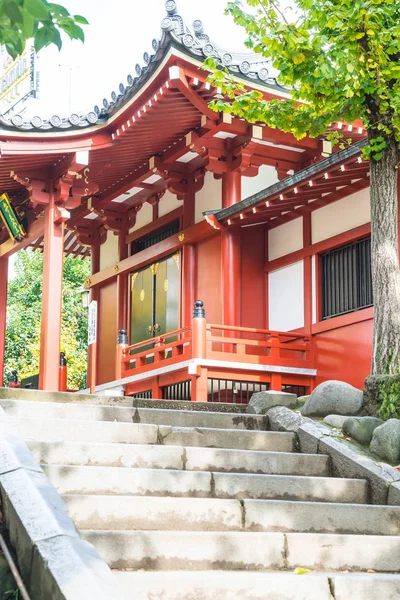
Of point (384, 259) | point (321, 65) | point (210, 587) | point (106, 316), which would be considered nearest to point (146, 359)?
point (106, 316)

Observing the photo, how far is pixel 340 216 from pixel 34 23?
9.24 meters

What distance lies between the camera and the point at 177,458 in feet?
22.4

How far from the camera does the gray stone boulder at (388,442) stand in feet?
23.9

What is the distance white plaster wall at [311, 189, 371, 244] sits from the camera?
1222cm

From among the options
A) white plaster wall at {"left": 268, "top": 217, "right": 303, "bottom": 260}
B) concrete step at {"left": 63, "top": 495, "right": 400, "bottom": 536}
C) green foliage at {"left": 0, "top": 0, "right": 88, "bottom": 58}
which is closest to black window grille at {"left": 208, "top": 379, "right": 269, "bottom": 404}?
white plaster wall at {"left": 268, "top": 217, "right": 303, "bottom": 260}

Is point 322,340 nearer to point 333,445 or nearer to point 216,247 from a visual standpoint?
point 216,247

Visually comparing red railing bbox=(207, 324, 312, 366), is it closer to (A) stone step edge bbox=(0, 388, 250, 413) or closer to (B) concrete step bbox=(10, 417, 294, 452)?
(A) stone step edge bbox=(0, 388, 250, 413)

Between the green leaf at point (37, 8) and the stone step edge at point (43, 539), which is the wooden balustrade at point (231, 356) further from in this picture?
the green leaf at point (37, 8)

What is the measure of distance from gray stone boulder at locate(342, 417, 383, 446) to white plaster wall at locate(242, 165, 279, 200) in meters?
7.21

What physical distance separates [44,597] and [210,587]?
1.17 meters

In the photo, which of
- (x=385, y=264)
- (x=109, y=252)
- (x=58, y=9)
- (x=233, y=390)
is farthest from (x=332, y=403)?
(x=109, y=252)

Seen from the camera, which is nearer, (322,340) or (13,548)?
(13,548)

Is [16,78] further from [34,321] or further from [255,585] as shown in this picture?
[255,585]

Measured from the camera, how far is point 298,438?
7.80 meters
